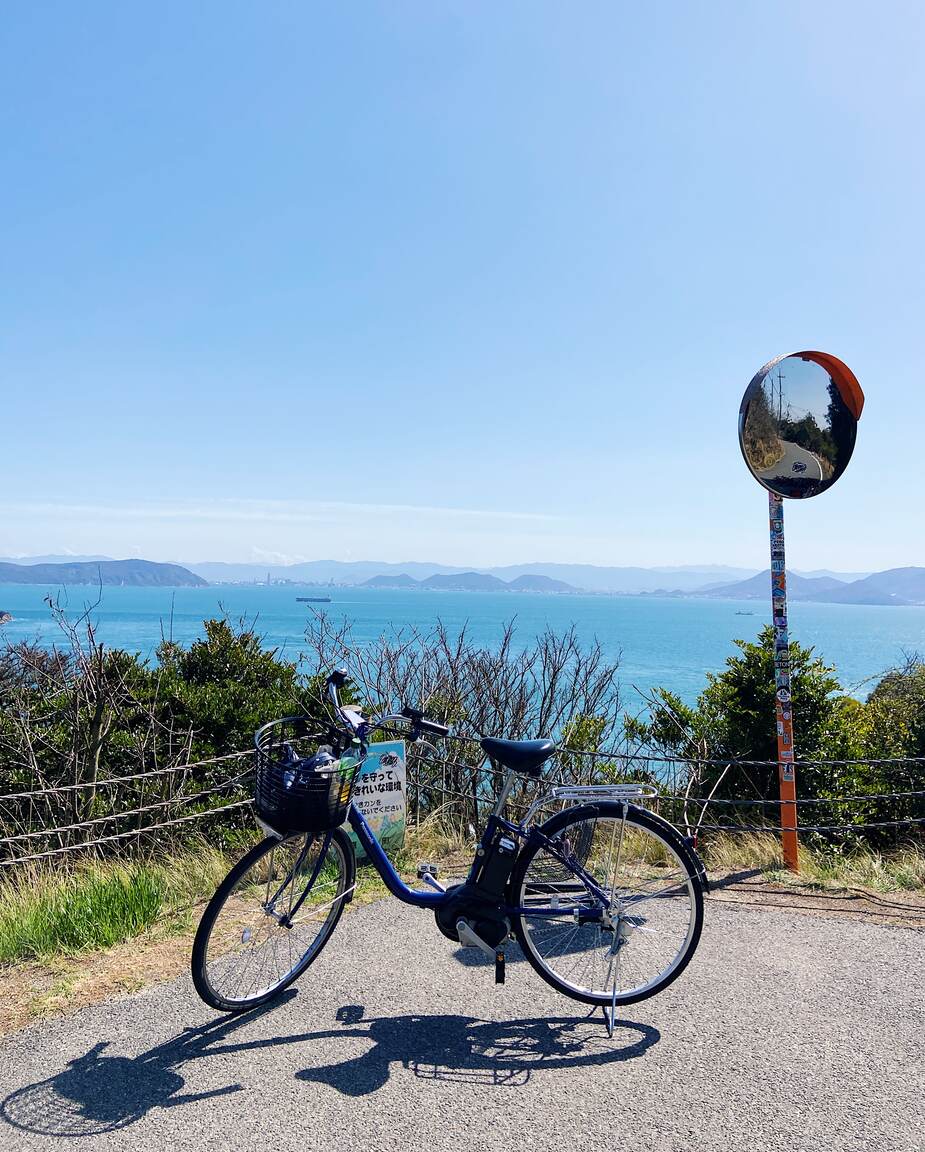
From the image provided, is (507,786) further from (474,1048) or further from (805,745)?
(805,745)

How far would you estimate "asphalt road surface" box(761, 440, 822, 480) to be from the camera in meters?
5.27

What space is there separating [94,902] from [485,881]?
231cm

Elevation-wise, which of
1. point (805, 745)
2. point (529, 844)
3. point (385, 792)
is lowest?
point (805, 745)

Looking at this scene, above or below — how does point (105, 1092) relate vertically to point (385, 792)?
below

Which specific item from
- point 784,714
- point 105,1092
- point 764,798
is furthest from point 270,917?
point 764,798

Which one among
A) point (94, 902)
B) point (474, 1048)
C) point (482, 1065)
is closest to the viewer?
point (482, 1065)

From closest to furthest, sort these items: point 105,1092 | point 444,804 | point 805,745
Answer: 1. point 105,1092
2. point 444,804
3. point 805,745

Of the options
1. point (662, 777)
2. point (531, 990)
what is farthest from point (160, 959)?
point (662, 777)

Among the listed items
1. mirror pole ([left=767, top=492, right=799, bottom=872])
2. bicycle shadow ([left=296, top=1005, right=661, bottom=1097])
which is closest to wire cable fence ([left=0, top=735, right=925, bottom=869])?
mirror pole ([left=767, top=492, right=799, bottom=872])

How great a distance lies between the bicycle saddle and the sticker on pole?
1.76 m

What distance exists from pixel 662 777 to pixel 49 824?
6.91 metres

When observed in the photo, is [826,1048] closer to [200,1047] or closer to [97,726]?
[200,1047]

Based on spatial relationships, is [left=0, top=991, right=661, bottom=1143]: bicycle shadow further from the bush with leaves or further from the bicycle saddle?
the bush with leaves

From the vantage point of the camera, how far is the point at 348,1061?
2945mm
